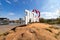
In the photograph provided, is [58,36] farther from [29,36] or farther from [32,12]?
[32,12]

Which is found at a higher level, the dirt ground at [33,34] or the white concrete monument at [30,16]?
the white concrete monument at [30,16]

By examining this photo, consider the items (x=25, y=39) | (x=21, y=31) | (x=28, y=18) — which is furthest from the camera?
(x=28, y=18)

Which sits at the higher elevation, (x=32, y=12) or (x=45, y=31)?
(x=32, y=12)

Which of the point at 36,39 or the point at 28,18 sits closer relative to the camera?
the point at 36,39

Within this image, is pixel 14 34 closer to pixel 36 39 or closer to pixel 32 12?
pixel 36 39

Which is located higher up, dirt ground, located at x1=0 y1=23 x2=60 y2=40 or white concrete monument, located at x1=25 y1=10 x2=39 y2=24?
white concrete monument, located at x1=25 y1=10 x2=39 y2=24

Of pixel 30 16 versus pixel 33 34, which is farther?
pixel 30 16

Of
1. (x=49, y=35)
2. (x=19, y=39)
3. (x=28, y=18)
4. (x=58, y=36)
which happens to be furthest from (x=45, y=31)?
(x=28, y=18)

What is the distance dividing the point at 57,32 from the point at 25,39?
1618 millimetres

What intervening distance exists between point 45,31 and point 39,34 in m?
0.37

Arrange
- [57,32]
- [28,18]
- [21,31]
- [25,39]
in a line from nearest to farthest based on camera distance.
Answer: [25,39] → [21,31] → [57,32] → [28,18]

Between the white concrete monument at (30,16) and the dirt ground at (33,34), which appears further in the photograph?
the white concrete monument at (30,16)

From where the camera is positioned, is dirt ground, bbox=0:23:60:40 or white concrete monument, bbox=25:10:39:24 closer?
dirt ground, bbox=0:23:60:40

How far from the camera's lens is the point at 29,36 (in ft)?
18.1
